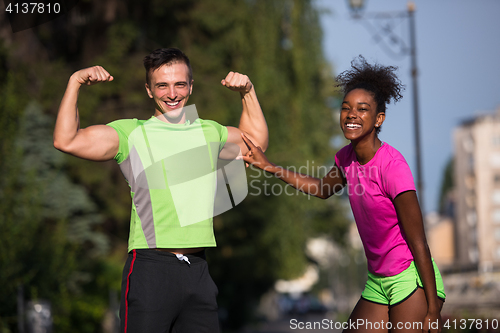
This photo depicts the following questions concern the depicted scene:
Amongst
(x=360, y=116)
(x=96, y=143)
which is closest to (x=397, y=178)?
(x=360, y=116)

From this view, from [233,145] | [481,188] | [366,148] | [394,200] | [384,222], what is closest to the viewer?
[394,200]

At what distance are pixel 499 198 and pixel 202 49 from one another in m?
73.3

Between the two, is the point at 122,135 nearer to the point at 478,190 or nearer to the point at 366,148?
the point at 366,148

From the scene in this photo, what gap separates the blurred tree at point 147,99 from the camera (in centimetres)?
1190

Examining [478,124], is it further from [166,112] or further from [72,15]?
[166,112]

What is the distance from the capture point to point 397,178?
3178 millimetres

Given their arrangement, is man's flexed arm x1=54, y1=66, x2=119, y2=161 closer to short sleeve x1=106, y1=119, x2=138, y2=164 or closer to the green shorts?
short sleeve x1=106, y1=119, x2=138, y2=164

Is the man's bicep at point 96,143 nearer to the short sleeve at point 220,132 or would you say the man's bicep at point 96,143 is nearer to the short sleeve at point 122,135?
the short sleeve at point 122,135

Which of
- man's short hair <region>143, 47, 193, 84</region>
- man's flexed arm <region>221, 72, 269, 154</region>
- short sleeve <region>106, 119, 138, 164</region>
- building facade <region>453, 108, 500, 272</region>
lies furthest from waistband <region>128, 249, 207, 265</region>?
building facade <region>453, 108, 500, 272</region>

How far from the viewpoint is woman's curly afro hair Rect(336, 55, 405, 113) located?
11.6 ft

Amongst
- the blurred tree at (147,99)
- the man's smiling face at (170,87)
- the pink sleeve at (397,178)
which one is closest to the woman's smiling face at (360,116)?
the pink sleeve at (397,178)

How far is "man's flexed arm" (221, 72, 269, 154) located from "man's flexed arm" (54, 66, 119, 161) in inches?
31.5

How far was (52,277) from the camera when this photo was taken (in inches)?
352

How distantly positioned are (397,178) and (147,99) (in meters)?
10.6
